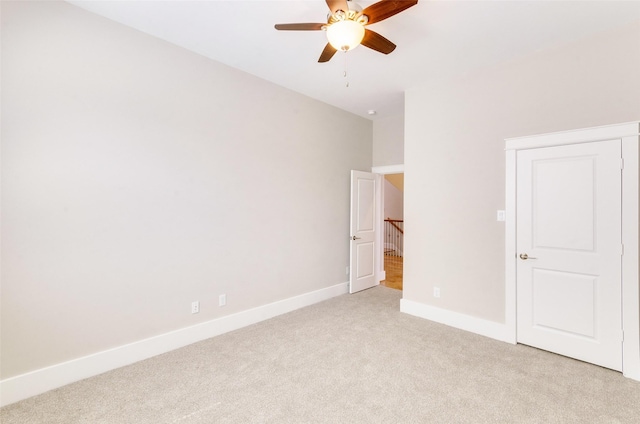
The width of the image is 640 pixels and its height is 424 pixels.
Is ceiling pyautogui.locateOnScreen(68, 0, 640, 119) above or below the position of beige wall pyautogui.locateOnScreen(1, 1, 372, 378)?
above

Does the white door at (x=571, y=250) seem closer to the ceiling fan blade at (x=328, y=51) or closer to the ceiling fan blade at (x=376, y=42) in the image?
the ceiling fan blade at (x=376, y=42)

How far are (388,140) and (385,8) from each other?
3237mm

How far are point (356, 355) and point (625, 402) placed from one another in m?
2.01

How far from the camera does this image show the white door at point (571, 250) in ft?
8.31

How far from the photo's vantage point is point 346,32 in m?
2.04

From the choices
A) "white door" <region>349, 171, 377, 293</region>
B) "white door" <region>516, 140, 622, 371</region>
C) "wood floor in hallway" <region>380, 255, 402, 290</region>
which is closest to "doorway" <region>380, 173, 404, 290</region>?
"wood floor in hallway" <region>380, 255, 402, 290</region>

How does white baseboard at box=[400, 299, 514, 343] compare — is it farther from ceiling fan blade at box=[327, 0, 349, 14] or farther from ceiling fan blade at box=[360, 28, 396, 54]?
ceiling fan blade at box=[327, 0, 349, 14]

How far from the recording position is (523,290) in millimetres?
2992

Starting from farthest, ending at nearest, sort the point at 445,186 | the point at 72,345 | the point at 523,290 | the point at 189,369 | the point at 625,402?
the point at 445,186 < the point at 523,290 < the point at 189,369 < the point at 72,345 < the point at 625,402

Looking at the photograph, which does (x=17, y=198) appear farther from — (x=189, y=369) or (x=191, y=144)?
(x=189, y=369)

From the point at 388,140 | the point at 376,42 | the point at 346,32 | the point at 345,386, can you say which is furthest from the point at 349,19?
the point at 388,140

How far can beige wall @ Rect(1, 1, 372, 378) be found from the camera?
2139mm

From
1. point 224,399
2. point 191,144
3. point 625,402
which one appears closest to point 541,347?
point 625,402

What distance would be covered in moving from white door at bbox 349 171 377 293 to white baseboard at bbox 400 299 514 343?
3.61 ft
